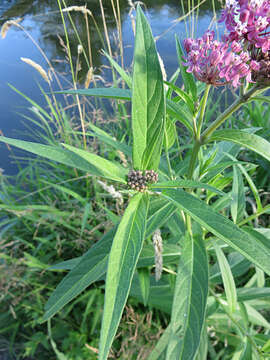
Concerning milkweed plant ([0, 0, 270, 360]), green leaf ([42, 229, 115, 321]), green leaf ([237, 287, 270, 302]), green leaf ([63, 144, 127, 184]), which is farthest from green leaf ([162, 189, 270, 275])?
green leaf ([237, 287, 270, 302])

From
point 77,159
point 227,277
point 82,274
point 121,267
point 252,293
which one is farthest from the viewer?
point 252,293

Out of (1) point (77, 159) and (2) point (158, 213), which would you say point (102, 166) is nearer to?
(1) point (77, 159)

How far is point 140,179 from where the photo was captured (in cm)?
70

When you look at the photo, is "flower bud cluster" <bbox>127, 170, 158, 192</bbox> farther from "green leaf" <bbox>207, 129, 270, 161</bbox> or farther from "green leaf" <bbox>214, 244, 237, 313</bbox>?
"green leaf" <bbox>214, 244, 237, 313</bbox>

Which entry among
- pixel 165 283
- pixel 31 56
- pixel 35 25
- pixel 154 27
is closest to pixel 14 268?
pixel 165 283

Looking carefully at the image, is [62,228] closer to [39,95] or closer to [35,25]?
[39,95]

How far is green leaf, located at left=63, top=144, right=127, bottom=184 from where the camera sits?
0.62 meters

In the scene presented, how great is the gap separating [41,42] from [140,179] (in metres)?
3.80

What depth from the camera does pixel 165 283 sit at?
1.28m

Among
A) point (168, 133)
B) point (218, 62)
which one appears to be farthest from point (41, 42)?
point (218, 62)

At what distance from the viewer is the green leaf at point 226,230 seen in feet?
1.88

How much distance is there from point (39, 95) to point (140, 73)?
2663 millimetres

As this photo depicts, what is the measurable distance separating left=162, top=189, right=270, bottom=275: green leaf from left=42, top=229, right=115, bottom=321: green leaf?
0.83ft

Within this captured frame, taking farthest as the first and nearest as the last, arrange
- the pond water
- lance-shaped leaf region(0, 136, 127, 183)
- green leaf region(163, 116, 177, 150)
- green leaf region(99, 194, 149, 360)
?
the pond water → green leaf region(163, 116, 177, 150) → lance-shaped leaf region(0, 136, 127, 183) → green leaf region(99, 194, 149, 360)
